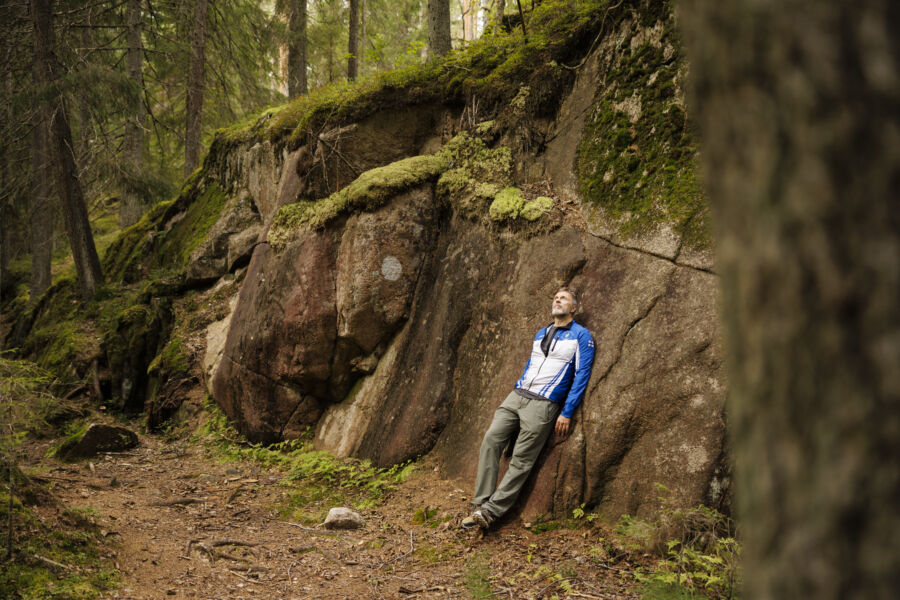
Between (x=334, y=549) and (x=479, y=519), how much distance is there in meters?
1.58

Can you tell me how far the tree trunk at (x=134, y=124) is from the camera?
13188 mm

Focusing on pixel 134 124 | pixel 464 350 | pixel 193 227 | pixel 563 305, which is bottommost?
pixel 464 350

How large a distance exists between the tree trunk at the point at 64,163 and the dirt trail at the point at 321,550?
8.28m

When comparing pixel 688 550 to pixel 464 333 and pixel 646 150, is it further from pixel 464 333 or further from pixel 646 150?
pixel 646 150

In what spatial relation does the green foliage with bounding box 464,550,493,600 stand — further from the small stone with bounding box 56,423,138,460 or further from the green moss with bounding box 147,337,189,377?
the green moss with bounding box 147,337,189,377

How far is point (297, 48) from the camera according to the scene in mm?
16719

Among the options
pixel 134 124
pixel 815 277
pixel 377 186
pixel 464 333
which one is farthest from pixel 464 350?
pixel 134 124

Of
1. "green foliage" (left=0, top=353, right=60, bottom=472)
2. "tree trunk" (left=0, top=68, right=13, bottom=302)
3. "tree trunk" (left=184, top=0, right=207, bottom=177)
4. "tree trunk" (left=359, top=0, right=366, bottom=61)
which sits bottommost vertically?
"green foliage" (left=0, top=353, right=60, bottom=472)

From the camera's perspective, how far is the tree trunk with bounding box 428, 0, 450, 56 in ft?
31.9

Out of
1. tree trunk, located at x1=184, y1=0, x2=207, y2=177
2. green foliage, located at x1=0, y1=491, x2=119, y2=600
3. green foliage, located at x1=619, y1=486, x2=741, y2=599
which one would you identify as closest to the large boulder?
green foliage, located at x1=0, y1=491, x2=119, y2=600

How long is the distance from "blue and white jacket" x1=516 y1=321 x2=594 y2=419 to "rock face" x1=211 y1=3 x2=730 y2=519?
0.14 meters

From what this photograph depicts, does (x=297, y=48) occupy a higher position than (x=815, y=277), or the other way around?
(x=297, y=48)

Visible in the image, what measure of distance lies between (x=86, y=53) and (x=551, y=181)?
1369 cm

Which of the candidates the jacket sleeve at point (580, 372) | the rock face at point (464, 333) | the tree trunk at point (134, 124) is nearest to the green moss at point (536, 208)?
the rock face at point (464, 333)
